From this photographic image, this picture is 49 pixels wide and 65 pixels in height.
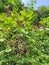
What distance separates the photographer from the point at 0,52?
2.56m

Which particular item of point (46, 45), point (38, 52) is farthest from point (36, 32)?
point (38, 52)

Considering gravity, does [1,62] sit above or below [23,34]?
below

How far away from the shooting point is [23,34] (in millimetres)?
2686

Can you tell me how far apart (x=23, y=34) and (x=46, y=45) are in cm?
80

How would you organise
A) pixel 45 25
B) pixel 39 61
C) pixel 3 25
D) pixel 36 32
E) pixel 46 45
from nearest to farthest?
pixel 39 61
pixel 3 25
pixel 46 45
pixel 36 32
pixel 45 25

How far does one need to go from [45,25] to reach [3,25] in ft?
4.65

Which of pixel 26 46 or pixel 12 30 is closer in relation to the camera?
pixel 26 46

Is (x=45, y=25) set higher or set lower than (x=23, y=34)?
lower

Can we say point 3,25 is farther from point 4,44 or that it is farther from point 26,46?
point 26,46

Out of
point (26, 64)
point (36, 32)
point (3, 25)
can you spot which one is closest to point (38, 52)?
point (26, 64)

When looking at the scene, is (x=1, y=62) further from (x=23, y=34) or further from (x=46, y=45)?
(x=46, y=45)

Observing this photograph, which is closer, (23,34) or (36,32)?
(23,34)

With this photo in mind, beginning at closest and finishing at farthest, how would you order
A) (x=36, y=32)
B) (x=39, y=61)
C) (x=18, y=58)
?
(x=18, y=58), (x=39, y=61), (x=36, y=32)

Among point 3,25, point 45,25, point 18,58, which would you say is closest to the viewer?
point 18,58
